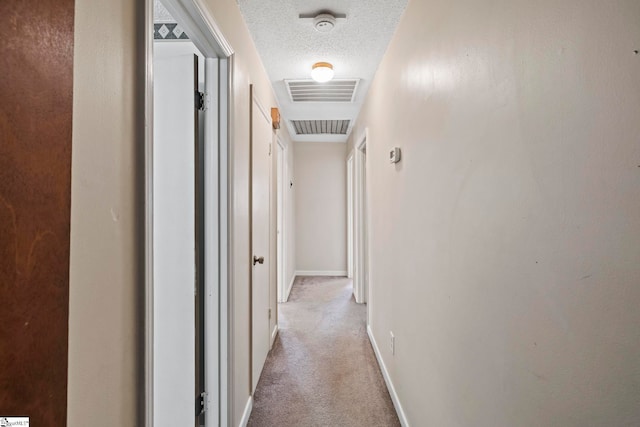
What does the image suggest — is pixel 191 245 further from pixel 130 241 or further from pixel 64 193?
pixel 64 193

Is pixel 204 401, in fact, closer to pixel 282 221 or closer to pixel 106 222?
pixel 106 222

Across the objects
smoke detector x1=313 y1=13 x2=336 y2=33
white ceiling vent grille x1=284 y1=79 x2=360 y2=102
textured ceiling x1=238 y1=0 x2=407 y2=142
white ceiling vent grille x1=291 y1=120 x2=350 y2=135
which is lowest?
smoke detector x1=313 y1=13 x2=336 y2=33

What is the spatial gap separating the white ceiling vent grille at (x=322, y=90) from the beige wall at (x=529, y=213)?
1.51 meters

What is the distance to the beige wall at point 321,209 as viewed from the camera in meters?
5.62

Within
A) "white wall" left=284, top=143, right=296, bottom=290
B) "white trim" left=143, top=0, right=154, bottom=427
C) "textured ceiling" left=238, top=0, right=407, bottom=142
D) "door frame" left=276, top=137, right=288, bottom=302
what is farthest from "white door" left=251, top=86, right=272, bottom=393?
"white wall" left=284, top=143, right=296, bottom=290

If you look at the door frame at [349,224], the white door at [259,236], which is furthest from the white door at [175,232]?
the door frame at [349,224]

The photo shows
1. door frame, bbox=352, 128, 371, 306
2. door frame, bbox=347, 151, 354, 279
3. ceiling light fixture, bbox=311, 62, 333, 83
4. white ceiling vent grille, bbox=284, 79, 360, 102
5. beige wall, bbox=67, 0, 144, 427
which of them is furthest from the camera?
door frame, bbox=347, 151, 354, 279

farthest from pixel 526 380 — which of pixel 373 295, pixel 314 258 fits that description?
pixel 314 258

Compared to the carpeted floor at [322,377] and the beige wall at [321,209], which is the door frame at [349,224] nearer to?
the beige wall at [321,209]

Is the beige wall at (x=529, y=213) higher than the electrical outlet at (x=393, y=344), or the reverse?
the beige wall at (x=529, y=213)

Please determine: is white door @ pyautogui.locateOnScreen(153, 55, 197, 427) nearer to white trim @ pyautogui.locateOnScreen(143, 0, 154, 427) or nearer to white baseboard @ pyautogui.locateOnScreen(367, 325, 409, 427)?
white trim @ pyautogui.locateOnScreen(143, 0, 154, 427)

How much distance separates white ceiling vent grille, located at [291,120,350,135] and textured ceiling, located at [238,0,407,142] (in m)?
1.31

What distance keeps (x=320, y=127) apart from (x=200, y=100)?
3.28 m

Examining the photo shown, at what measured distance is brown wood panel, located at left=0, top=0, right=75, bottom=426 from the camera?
0.46 m
